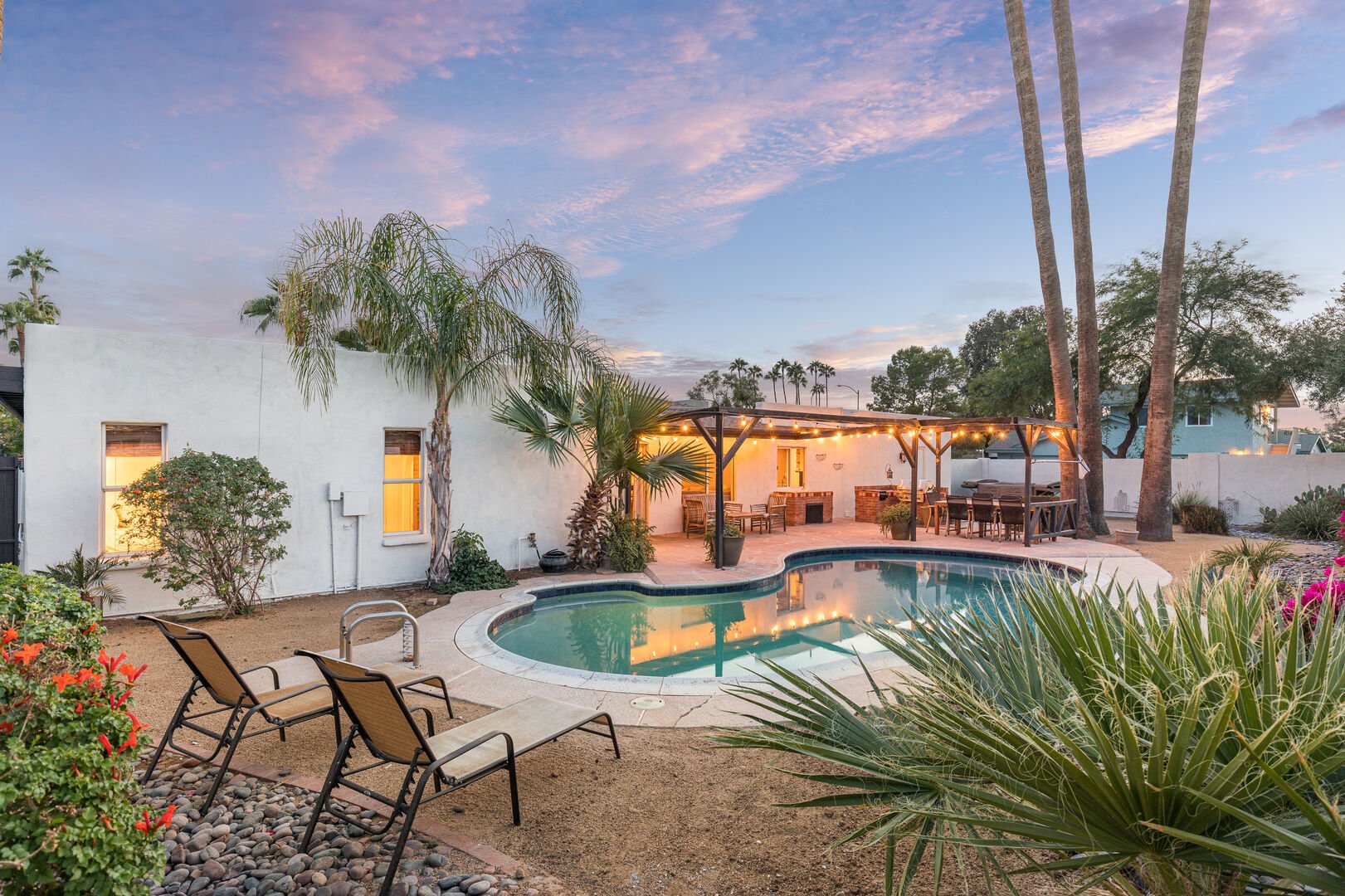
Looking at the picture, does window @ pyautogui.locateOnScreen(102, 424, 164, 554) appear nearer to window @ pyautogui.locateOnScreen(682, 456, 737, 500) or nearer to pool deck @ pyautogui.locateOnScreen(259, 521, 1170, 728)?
pool deck @ pyautogui.locateOnScreen(259, 521, 1170, 728)

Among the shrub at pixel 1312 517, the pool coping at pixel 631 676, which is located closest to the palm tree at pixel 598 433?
the pool coping at pixel 631 676

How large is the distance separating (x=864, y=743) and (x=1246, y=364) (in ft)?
70.3

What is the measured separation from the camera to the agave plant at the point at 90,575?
272 inches

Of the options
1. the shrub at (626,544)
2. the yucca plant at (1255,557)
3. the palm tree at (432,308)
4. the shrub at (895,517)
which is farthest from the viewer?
the shrub at (895,517)

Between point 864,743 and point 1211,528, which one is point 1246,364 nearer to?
point 1211,528

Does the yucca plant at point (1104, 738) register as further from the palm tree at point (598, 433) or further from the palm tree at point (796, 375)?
the palm tree at point (796, 375)

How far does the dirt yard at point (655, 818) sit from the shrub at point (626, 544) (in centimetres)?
578

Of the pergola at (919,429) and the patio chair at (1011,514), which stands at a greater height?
the pergola at (919,429)

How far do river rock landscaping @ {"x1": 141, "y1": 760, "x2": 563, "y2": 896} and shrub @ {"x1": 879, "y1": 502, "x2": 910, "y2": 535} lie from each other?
13.1 metres

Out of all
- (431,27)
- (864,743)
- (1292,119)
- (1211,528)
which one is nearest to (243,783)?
(864,743)

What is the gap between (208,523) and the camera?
7109mm

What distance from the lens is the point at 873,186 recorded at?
14.1 meters

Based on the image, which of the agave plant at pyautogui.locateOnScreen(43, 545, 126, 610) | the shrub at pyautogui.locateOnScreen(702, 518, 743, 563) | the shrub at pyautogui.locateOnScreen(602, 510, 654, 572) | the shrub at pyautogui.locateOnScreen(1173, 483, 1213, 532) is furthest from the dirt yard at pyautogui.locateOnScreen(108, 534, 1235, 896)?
the shrub at pyautogui.locateOnScreen(1173, 483, 1213, 532)

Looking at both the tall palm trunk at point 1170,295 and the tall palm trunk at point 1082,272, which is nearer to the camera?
the tall palm trunk at point 1170,295
